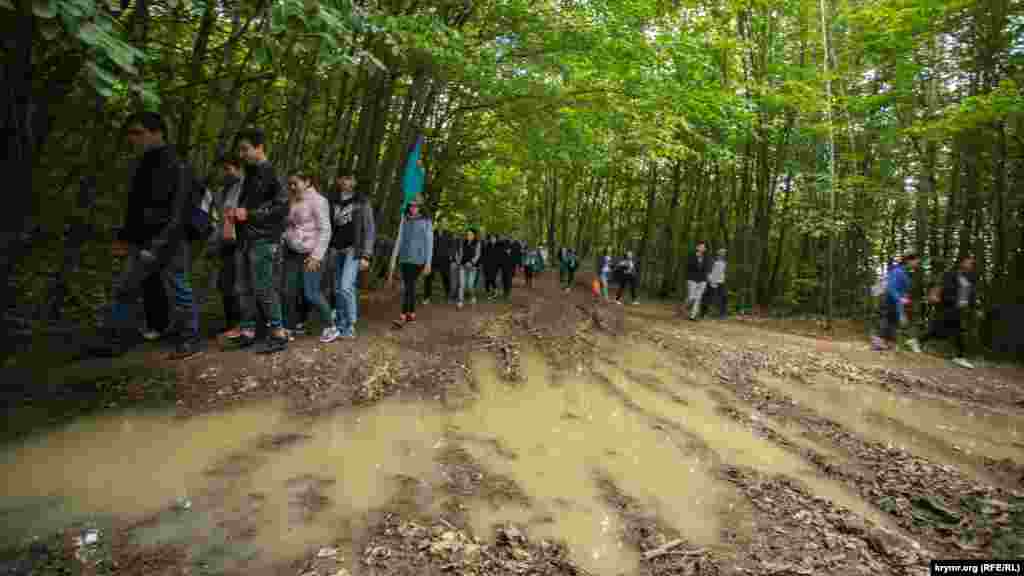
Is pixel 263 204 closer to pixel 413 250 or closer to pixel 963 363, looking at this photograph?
pixel 413 250

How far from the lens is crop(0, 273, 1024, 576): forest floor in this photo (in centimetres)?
256

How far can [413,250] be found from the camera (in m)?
8.00

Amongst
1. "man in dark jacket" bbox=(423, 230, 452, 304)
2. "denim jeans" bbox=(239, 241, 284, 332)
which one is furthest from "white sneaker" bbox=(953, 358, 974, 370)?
"denim jeans" bbox=(239, 241, 284, 332)

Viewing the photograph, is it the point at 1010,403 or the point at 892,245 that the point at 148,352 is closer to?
the point at 1010,403

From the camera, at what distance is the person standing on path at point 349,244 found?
20.9 feet

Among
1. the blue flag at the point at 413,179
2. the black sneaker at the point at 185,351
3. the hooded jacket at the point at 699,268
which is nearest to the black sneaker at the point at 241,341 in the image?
the black sneaker at the point at 185,351

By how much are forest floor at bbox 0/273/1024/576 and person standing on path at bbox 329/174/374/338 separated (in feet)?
1.93

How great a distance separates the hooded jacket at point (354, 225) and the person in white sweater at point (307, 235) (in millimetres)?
508

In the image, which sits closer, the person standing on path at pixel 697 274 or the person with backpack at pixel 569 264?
the person standing on path at pixel 697 274

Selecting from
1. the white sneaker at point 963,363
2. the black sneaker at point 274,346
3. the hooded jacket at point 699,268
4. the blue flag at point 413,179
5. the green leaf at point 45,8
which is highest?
the blue flag at point 413,179

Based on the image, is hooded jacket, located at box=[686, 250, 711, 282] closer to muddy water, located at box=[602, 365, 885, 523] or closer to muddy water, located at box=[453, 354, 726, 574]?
muddy water, located at box=[602, 365, 885, 523]

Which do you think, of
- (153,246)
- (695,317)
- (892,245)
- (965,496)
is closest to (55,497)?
(153,246)

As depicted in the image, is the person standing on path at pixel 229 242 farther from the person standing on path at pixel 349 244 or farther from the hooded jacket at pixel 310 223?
the person standing on path at pixel 349 244

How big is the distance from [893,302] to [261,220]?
11.9 m
